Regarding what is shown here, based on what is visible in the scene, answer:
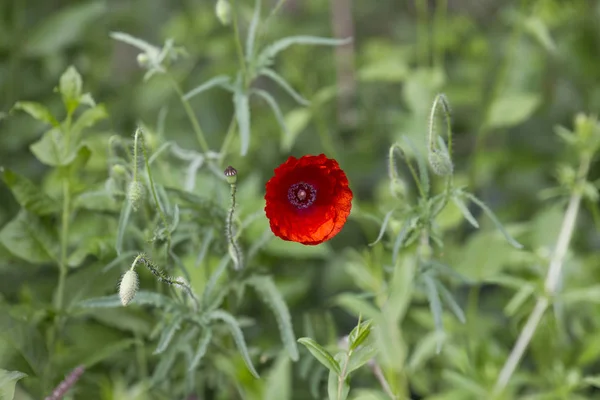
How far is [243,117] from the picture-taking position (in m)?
0.83

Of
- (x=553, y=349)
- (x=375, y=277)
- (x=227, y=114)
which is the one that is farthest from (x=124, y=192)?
(x=227, y=114)

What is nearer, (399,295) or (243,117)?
(243,117)

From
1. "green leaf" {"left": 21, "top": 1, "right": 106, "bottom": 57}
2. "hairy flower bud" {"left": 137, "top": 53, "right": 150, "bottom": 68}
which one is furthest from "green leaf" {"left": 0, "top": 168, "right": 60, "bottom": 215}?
"green leaf" {"left": 21, "top": 1, "right": 106, "bottom": 57}

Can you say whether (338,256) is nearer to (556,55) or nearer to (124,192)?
(124,192)

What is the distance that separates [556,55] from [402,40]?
441 mm

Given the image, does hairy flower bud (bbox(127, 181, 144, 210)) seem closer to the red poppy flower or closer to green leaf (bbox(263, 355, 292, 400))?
the red poppy flower

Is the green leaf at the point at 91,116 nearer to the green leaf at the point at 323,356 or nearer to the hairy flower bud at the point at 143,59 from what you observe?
the hairy flower bud at the point at 143,59

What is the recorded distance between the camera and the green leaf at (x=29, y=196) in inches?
35.1

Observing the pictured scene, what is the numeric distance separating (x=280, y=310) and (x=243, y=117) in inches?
9.0

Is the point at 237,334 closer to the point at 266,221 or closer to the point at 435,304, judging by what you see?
the point at 435,304

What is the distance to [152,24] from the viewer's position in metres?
2.01

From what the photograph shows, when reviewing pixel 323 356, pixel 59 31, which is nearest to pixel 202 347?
pixel 323 356

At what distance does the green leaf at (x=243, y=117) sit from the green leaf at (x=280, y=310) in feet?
0.52

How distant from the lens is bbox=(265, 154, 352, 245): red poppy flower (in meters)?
0.72
